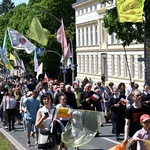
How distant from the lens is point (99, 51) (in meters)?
65.4

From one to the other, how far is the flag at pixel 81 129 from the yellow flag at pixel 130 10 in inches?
393

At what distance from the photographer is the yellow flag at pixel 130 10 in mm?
20266

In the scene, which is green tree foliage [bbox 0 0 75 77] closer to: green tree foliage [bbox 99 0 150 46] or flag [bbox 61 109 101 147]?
green tree foliage [bbox 99 0 150 46]

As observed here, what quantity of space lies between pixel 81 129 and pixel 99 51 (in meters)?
54.8

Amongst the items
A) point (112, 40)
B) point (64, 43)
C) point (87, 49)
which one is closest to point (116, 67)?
point (112, 40)

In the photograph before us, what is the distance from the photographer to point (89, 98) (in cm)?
1714

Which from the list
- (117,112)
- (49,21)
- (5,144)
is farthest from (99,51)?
(5,144)

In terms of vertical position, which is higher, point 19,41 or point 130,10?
point 130,10

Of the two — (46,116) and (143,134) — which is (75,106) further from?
(143,134)

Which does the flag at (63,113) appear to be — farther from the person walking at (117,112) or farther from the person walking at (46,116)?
the person walking at (117,112)

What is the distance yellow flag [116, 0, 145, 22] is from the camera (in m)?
20.3

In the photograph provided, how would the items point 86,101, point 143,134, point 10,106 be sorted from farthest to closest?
point 10,106 < point 86,101 < point 143,134

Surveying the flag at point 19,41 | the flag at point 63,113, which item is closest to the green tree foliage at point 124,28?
the flag at point 19,41

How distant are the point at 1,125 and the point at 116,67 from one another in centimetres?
3816
